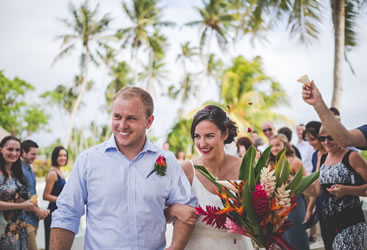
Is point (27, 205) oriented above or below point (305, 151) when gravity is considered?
below

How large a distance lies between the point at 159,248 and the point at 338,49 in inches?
328

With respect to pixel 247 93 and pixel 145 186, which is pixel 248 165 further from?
pixel 247 93

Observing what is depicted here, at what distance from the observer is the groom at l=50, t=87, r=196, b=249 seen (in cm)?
202

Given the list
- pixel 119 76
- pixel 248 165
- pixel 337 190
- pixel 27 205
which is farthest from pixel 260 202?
pixel 119 76

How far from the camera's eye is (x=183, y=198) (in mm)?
2229

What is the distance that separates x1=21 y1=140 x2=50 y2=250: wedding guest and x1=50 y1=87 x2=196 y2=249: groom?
297 centimetres

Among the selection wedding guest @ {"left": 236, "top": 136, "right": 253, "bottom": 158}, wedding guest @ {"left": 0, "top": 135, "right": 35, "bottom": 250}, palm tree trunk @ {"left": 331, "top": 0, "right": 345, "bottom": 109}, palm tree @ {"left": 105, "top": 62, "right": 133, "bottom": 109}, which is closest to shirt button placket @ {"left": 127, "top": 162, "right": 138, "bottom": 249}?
wedding guest @ {"left": 0, "top": 135, "right": 35, "bottom": 250}

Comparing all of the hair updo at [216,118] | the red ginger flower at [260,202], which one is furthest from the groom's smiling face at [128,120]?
the red ginger flower at [260,202]

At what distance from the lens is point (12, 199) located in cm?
418

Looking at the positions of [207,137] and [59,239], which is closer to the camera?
[59,239]

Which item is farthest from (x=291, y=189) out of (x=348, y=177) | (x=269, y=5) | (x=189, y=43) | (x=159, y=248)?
(x=189, y=43)

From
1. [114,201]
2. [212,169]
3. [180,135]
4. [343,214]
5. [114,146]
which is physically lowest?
[343,214]

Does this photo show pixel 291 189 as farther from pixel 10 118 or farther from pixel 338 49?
pixel 10 118

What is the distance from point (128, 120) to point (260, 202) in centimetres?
97
